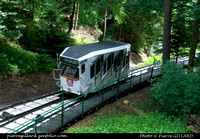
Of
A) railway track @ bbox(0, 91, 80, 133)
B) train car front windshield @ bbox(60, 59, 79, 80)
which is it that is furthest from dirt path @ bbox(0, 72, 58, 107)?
train car front windshield @ bbox(60, 59, 79, 80)

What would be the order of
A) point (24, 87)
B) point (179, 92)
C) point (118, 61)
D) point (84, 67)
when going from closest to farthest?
1. point (179, 92)
2. point (84, 67)
3. point (24, 87)
4. point (118, 61)

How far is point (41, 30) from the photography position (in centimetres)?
2141

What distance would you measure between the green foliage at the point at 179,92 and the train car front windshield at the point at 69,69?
5.04 m

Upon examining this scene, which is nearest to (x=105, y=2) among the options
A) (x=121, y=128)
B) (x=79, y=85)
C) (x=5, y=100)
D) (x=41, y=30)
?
(x=41, y=30)

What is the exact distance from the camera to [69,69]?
13.3m

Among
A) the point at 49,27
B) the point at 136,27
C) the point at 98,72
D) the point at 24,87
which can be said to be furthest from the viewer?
the point at 136,27

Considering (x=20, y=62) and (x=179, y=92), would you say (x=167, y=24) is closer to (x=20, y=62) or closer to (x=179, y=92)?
(x=179, y=92)

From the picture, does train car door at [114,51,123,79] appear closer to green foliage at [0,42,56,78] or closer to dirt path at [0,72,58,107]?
dirt path at [0,72,58,107]

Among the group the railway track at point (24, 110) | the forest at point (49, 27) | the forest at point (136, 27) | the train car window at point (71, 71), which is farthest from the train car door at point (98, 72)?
the forest at point (49, 27)

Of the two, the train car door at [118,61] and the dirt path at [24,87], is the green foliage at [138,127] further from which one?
the train car door at [118,61]

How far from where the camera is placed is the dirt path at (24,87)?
14.1 meters

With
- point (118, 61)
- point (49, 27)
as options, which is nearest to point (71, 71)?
point (118, 61)

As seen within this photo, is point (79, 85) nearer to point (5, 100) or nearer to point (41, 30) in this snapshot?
point (5, 100)

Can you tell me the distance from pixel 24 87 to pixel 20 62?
2.11 meters
